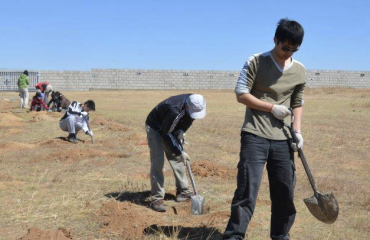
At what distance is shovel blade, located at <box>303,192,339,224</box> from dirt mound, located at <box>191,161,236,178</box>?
12.0 ft

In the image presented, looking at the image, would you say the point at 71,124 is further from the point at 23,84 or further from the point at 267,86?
the point at 23,84

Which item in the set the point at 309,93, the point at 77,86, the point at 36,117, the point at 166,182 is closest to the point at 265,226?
the point at 166,182

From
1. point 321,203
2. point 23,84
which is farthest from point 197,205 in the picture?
point 23,84

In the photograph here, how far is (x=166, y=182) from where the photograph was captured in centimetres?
731

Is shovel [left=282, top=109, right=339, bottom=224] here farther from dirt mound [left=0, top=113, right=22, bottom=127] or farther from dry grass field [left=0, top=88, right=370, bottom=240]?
dirt mound [left=0, top=113, right=22, bottom=127]

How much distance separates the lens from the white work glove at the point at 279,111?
3.94 metres

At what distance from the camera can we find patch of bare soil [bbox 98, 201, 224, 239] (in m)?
4.81

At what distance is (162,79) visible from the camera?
141 feet

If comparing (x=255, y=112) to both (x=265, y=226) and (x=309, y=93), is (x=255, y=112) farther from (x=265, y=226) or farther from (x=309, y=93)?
(x=309, y=93)

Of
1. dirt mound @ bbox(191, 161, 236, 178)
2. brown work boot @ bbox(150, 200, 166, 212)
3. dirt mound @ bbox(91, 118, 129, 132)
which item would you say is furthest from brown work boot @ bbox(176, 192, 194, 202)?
dirt mound @ bbox(91, 118, 129, 132)

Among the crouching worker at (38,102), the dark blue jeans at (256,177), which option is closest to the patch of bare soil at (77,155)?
the dark blue jeans at (256,177)

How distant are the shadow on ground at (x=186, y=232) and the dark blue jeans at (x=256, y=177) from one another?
663 millimetres

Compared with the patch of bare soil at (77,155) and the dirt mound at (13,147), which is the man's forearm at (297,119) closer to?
the patch of bare soil at (77,155)

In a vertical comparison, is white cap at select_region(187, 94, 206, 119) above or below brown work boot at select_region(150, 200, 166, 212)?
above
